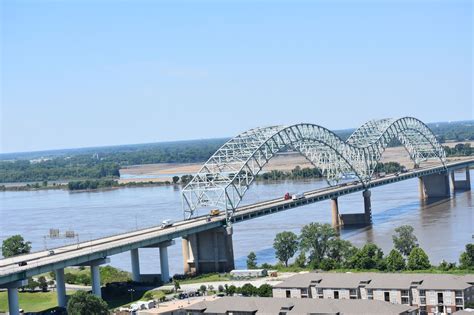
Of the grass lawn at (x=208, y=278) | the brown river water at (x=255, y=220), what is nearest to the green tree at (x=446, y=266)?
the brown river water at (x=255, y=220)

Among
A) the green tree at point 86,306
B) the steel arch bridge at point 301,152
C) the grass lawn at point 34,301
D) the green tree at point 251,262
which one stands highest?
the steel arch bridge at point 301,152

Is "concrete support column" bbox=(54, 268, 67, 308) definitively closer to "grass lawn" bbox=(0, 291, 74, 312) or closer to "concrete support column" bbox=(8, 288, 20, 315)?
"grass lawn" bbox=(0, 291, 74, 312)

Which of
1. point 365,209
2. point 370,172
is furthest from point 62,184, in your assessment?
point 365,209

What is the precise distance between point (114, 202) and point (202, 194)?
142 ft

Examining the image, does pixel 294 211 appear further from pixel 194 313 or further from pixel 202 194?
pixel 194 313

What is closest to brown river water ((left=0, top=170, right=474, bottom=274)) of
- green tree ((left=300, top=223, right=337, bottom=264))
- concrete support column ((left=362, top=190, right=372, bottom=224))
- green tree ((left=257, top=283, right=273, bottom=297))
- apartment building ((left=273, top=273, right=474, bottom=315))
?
concrete support column ((left=362, top=190, right=372, bottom=224))

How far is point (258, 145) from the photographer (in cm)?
6519

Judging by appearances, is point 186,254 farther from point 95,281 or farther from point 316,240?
point 95,281

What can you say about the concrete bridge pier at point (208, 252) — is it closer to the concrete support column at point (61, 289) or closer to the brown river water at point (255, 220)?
the brown river water at point (255, 220)

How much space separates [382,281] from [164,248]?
15097 millimetres

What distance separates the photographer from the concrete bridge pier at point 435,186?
304 feet

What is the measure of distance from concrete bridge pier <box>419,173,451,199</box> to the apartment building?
54.4 m

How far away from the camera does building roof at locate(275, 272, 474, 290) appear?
3678 centimetres

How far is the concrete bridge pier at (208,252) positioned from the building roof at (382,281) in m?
13.3
